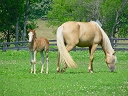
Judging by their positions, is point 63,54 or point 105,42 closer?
point 63,54

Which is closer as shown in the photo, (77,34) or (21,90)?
(21,90)

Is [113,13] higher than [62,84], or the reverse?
[113,13]

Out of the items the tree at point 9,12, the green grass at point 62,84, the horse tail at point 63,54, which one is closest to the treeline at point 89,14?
the tree at point 9,12

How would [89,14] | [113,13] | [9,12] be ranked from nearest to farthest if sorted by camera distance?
[9,12], [89,14], [113,13]

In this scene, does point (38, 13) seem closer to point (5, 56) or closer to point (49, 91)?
point (5, 56)

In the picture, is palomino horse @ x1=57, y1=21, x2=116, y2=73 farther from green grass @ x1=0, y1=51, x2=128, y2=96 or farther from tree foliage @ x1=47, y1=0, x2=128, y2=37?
tree foliage @ x1=47, y1=0, x2=128, y2=37

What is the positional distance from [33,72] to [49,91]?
5.68 meters

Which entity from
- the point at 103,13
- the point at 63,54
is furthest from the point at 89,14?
the point at 63,54

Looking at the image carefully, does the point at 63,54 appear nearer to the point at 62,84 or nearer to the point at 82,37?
the point at 82,37

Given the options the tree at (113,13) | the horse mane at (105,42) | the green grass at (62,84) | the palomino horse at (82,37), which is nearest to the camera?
the green grass at (62,84)

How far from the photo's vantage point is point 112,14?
206 feet

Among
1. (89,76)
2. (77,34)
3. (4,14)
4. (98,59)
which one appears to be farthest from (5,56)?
(4,14)

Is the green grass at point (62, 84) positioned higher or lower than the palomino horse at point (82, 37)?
lower

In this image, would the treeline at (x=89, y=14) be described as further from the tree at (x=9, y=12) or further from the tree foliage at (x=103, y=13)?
the tree at (x=9, y=12)
